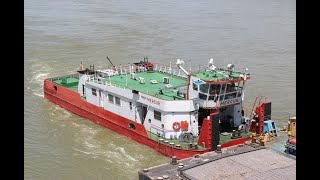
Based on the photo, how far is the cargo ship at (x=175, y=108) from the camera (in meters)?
20.5

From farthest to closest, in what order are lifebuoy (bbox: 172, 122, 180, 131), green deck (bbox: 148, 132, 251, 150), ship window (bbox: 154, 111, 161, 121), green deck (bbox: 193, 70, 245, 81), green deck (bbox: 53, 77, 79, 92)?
green deck (bbox: 53, 77, 79, 92), ship window (bbox: 154, 111, 161, 121), lifebuoy (bbox: 172, 122, 180, 131), green deck (bbox: 193, 70, 245, 81), green deck (bbox: 148, 132, 251, 150)

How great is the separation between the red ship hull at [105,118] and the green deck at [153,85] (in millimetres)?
1661

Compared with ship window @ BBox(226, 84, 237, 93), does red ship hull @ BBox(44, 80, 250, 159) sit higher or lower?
lower

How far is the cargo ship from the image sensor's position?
2050cm

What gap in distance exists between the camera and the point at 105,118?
2483cm

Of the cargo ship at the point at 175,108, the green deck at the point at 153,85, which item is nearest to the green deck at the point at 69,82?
the cargo ship at the point at 175,108

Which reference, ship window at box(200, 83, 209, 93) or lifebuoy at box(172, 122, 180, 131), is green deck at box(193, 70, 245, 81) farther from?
lifebuoy at box(172, 122, 180, 131)

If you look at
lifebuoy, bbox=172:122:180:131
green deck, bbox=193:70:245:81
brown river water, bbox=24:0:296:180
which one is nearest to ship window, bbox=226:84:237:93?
green deck, bbox=193:70:245:81

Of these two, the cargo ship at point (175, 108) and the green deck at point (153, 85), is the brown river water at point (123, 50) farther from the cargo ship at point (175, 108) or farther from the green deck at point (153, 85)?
the green deck at point (153, 85)

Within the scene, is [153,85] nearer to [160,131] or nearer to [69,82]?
[160,131]

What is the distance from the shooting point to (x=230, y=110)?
898 inches

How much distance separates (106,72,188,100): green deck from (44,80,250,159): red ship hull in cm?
166
